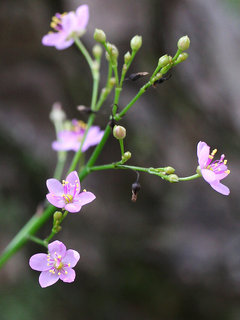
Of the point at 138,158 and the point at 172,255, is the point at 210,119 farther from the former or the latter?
the point at 172,255

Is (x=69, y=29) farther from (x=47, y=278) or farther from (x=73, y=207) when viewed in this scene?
(x=47, y=278)

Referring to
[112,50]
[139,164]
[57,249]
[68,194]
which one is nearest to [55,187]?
[68,194]

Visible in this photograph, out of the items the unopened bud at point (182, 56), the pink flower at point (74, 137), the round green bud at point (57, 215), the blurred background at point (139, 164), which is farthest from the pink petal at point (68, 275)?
the blurred background at point (139, 164)

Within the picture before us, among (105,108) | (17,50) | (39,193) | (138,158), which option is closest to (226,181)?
(138,158)

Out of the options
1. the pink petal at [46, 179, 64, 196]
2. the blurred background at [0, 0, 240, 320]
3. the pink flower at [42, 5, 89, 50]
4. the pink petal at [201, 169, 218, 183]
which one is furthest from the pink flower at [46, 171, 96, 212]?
the blurred background at [0, 0, 240, 320]

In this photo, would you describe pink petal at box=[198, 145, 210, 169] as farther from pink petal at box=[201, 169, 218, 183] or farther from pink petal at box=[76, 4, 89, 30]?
pink petal at box=[76, 4, 89, 30]
